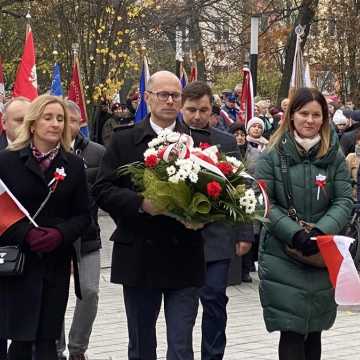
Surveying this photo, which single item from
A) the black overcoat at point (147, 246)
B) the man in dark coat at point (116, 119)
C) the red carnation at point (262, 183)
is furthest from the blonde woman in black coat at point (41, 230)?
the man in dark coat at point (116, 119)

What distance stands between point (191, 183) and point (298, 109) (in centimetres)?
103

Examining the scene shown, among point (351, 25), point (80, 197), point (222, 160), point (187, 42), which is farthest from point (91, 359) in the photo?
point (187, 42)

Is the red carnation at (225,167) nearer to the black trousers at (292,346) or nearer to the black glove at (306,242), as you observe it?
the black glove at (306,242)

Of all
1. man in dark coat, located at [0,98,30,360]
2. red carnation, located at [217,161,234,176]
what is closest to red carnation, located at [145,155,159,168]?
red carnation, located at [217,161,234,176]

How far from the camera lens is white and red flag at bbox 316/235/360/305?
6.23m

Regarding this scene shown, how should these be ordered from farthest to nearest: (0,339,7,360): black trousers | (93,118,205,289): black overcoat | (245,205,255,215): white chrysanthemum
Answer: (0,339,7,360): black trousers, (93,118,205,289): black overcoat, (245,205,255,215): white chrysanthemum

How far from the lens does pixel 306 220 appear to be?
6465mm

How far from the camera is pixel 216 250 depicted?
7.56 metres

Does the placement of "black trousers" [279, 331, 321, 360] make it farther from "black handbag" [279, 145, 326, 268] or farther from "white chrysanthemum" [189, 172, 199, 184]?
"white chrysanthemum" [189, 172, 199, 184]

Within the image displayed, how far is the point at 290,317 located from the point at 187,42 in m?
27.8

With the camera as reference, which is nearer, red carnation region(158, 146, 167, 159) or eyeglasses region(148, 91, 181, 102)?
red carnation region(158, 146, 167, 159)

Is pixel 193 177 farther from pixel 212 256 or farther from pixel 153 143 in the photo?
pixel 212 256

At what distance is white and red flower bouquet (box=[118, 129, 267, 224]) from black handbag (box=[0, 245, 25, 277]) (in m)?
0.81

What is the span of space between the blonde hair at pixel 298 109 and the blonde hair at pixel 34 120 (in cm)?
125
